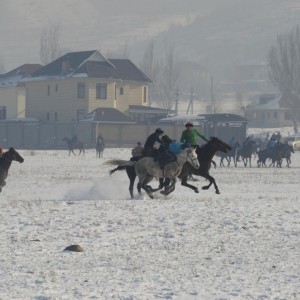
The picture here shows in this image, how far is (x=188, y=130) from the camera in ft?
78.5

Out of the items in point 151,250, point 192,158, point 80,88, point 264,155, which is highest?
point 80,88

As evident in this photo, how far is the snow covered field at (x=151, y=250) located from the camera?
441 inches

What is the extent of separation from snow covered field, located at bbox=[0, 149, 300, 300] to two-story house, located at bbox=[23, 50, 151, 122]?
7830cm

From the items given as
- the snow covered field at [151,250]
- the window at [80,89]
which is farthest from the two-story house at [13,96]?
the snow covered field at [151,250]

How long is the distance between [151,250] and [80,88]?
288ft

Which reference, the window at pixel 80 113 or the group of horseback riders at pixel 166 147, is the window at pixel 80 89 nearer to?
the window at pixel 80 113

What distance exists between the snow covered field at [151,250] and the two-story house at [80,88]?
7830 centimetres

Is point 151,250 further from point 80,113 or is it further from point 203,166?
point 80,113

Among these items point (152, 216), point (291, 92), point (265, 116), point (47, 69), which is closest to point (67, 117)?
point (47, 69)

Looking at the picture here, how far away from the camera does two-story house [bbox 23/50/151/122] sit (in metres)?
101

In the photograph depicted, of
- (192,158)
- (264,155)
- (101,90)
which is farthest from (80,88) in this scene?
(192,158)

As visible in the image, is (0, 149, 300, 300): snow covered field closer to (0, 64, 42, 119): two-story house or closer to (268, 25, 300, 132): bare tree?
(0, 64, 42, 119): two-story house

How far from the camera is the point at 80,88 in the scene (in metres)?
101

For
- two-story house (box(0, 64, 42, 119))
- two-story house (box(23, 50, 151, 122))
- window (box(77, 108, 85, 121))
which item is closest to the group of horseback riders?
two-story house (box(23, 50, 151, 122))
